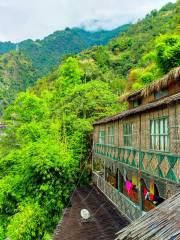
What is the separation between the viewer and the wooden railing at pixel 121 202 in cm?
1380

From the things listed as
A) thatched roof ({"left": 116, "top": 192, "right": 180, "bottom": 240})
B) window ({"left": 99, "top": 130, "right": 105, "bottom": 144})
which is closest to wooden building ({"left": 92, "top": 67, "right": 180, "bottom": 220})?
window ({"left": 99, "top": 130, "right": 105, "bottom": 144})

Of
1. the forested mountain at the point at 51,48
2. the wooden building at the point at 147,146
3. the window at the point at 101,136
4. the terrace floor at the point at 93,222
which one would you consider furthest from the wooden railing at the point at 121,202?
the forested mountain at the point at 51,48

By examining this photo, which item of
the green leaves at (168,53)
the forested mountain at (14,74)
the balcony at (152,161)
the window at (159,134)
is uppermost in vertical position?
the forested mountain at (14,74)

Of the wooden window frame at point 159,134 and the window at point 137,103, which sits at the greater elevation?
the window at point 137,103

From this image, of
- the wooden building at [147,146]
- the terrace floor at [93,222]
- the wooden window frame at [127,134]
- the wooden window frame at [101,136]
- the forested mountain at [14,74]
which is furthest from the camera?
the forested mountain at [14,74]

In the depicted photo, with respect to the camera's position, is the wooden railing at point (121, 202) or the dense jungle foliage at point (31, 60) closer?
the wooden railing at point (121, 202)

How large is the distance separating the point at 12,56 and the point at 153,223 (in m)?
128

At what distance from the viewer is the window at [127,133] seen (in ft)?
50.1

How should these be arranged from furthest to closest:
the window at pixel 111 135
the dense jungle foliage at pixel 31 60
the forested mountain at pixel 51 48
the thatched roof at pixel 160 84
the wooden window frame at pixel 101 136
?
the forested mountain at pixel 51 48 → the dense jungle foliage at pixel 31 60 → the wooden window frame at pixel 101 136 → the window at pixel 111 135 → the thatched roof at pixel 160 84

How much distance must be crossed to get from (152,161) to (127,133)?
4.15 meters

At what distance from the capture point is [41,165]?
16.4 m

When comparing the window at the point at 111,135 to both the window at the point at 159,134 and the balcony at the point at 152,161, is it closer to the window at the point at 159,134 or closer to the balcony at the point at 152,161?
the balcony at the point at 152,161

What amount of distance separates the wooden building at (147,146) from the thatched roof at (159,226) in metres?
3.34

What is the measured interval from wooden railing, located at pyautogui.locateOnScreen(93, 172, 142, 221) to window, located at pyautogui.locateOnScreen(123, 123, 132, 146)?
264 cm
